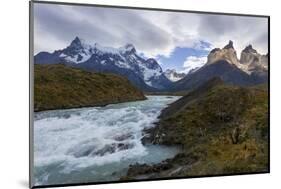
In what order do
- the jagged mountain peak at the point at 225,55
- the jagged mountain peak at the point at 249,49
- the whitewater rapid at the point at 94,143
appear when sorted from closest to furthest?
the whitewater rapid at the point at 94,143 → the jagged mountain peak at the point at 225,55 → the jagged mountain peak at the point at 249,49

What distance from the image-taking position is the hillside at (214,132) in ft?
11.7

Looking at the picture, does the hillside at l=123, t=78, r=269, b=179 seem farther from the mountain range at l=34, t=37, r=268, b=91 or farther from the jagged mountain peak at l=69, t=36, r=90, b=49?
the jagged mountain peak at l=69, t=36, r=90, b=49

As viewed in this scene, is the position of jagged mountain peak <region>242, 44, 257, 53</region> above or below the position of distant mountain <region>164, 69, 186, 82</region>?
above

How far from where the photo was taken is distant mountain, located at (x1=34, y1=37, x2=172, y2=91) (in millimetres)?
3350

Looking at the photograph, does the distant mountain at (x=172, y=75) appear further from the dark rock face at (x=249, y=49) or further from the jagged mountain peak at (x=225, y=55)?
the dark rock face at (x=249, y=49)

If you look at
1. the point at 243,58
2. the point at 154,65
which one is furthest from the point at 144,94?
the point at 243,58

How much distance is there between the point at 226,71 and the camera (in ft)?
12.4

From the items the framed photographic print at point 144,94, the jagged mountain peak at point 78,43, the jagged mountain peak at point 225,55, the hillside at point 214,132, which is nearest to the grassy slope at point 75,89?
the framed photographic print at point 144,94

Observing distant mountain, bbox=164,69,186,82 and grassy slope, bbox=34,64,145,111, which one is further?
distant mountain, bbox=164,69,186,82

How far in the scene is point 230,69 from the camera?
3.79m

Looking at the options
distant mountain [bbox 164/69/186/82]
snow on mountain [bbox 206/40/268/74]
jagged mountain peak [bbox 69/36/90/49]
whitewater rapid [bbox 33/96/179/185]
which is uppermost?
jagged mountain peak [bbox 69/36/90/49]

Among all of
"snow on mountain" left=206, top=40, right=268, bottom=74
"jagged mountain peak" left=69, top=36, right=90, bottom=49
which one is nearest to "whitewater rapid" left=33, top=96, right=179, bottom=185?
"jagged mountain peak" left=69, top=36, right=90, bottom=49
